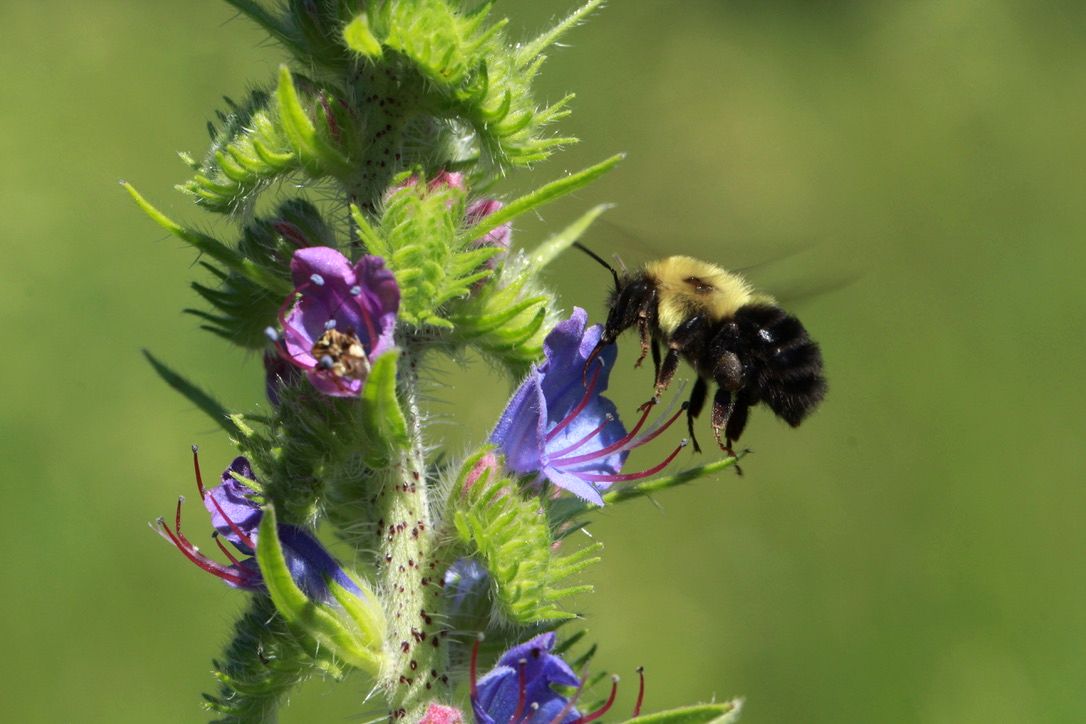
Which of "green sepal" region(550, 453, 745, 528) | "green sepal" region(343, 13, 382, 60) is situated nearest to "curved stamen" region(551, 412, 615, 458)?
"green sepal" region(550, 453, 745, 528)

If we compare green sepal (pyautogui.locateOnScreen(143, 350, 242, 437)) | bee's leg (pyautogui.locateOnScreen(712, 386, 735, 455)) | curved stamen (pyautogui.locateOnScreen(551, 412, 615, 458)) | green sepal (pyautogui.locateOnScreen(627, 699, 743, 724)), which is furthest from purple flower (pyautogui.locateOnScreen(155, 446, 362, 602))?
bee's leg (pyautogui.locateOnScreen(712, 386, 735, 455))

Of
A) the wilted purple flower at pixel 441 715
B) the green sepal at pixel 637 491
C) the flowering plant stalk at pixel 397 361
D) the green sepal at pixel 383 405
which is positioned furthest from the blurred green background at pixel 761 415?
the wilted purple flower at pixel 441 715

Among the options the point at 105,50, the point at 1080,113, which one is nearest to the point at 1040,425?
the point at 1080,113

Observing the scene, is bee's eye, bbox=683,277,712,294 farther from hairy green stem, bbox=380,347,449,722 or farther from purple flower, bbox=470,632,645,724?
purple flower, bbox=470,632,645,724

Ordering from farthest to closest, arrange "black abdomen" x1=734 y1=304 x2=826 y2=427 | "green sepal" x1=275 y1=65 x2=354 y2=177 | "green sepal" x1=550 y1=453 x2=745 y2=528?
1. "black abdomen" x1=734 y1=304 x2=826 y2=427
2. "green sepal" x1=550 y1=453 x2=745 y2=528
3. "green sepal" x1=275 y1=65 x2=354 y2=177

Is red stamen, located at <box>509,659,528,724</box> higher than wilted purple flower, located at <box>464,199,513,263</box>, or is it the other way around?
wilted purple flower, located at <box>464,199,513,263</box>

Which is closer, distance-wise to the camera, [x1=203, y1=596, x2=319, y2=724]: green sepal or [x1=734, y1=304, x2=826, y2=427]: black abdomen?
[x1=203, y1=596, x2=319, y2=724]: green sepal

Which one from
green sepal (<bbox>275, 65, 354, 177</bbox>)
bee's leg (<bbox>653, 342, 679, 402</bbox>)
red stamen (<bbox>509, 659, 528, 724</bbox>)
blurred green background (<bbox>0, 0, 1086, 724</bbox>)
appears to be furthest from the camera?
blurred green background (<bbox>0, 0, 1086, 724</bbox>)

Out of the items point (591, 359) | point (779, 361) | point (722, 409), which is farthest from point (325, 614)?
point (779, 361)
